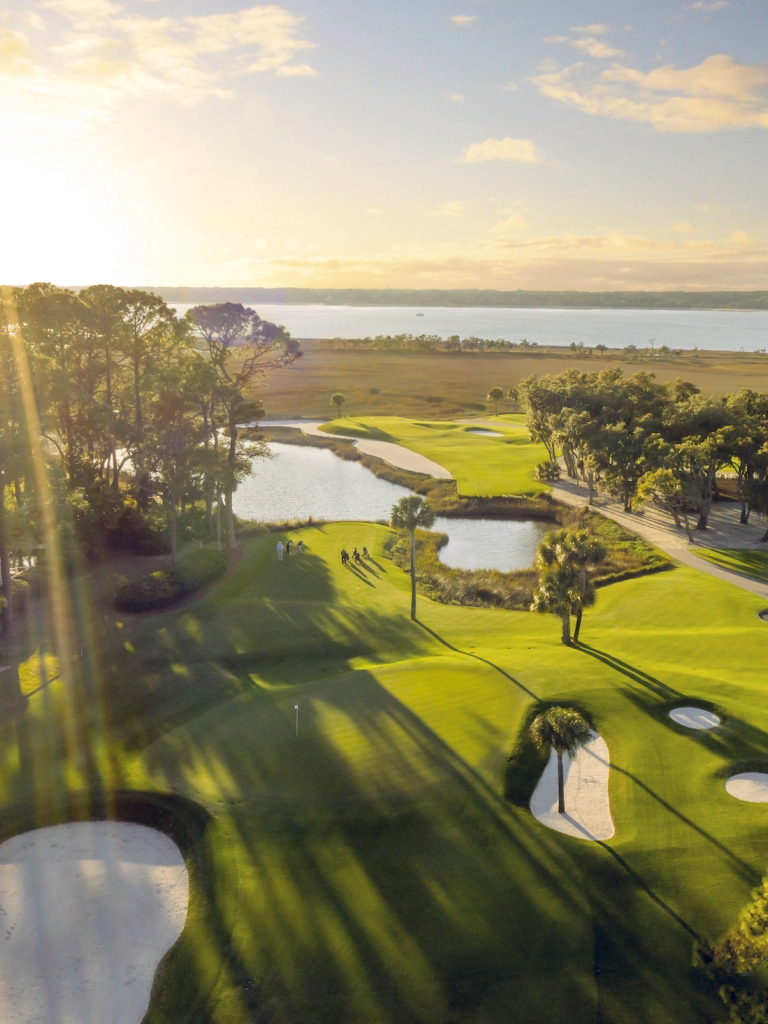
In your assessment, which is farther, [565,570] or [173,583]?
[173,583]

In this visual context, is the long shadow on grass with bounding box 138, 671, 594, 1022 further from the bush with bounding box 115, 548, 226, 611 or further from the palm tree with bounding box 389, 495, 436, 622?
the bush with bounding box 115, 548, 226, 611

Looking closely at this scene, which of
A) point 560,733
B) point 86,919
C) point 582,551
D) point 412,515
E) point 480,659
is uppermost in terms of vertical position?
point 412,515

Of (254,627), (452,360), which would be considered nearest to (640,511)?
(254,627)

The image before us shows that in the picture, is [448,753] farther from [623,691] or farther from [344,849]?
[623,691]

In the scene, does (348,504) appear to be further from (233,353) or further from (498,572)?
(498,572)

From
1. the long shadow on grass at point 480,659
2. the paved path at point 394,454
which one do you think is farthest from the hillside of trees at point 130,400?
the paved path at point 394,454

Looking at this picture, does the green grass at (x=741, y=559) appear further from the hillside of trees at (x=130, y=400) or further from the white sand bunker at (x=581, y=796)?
the hillside of trees at (x=130, y=400)

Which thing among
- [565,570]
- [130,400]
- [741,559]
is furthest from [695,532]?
[130,400]
